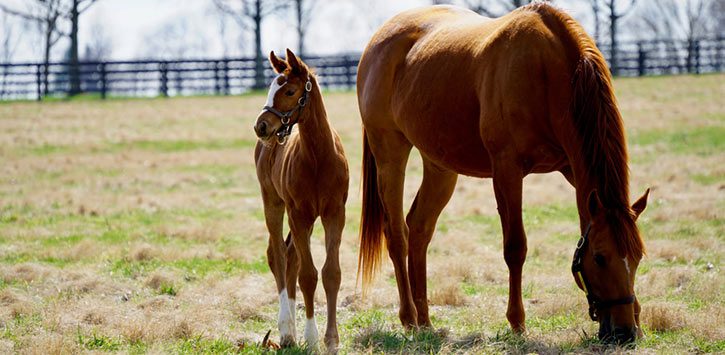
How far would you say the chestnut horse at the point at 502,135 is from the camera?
14.8 ft

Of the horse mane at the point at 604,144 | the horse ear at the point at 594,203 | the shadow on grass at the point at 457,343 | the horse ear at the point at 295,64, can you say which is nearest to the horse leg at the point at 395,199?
the shadow on grass at the point at 457,343

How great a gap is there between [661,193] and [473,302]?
6.30m

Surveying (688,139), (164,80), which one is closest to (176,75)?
(164,80)

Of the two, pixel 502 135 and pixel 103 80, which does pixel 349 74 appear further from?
pixel 502 135

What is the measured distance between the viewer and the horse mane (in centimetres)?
443

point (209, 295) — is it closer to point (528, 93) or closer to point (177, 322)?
point (177, 322)

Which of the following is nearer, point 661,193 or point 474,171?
point 474,171

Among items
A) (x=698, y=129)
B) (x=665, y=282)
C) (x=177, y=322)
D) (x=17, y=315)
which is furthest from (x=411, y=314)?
(x=698, y=129)

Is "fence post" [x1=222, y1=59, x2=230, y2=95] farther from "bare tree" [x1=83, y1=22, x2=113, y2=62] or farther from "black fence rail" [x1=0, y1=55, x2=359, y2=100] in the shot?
"bare tree" [x1=83, y1=22, x2=113, y2=62]

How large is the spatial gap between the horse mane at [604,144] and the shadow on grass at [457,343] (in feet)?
2.13

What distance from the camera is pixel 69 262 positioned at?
8.10m

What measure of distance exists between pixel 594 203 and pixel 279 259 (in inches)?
88.5

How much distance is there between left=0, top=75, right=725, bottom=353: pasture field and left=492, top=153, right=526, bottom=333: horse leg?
7.5 inches

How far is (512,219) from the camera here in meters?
4.96
